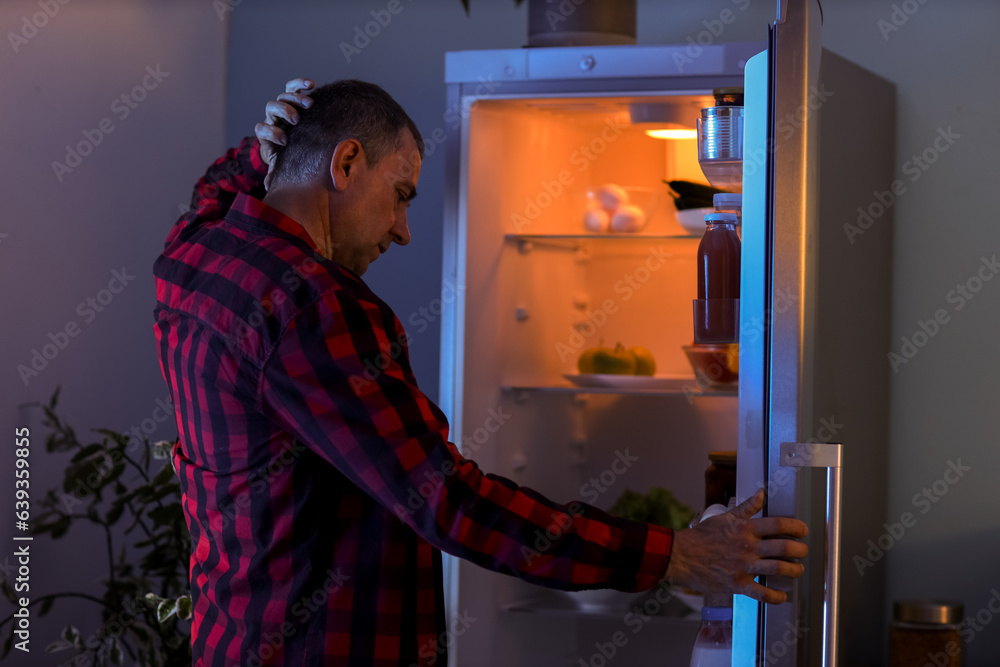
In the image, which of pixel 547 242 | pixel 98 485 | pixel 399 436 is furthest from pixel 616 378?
pixel 399 436

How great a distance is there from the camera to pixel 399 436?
1.03 meters

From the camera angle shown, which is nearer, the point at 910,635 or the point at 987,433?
the point at 910,635

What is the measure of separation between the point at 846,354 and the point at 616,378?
2.89 feet

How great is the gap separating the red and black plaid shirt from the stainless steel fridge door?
13cm

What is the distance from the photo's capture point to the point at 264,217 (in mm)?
1203

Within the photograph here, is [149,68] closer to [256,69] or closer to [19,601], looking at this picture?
[256,69]

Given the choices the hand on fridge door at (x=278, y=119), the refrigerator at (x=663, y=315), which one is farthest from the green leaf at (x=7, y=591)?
the hand on fridge door at (x=278, y=119)

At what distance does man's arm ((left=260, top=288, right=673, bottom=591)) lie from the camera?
103 cm

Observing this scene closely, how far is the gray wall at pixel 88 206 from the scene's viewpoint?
6.82 feet

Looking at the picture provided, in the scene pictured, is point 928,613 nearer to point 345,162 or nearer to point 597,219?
point 597,219

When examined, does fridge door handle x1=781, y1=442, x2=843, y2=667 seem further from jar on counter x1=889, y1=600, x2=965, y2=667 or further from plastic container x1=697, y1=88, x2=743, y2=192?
jar on counter x1=889, y1=600, x2=965, y2=667

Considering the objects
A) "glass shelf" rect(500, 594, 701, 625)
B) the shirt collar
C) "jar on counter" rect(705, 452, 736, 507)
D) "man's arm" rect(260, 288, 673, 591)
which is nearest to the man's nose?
the shirt collar

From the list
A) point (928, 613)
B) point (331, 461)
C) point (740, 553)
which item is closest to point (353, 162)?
point (331, 461)

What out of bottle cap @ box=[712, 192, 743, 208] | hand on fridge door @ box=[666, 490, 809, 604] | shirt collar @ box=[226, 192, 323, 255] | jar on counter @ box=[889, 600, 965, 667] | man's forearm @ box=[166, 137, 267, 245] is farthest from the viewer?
jar on counter @ box=[889, 600, 965, 667]
